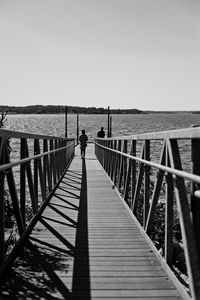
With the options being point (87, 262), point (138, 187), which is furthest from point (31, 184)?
point (87, 262)

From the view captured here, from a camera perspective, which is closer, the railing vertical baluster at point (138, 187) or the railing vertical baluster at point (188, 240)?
the railing vertical baluster at point (188, 240)

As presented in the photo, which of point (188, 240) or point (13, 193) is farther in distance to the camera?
point (13, 193)

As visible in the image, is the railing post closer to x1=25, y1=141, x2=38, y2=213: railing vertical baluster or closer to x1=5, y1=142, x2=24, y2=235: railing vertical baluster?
x1=5, y1=142, x2=24, y2=235: railing vertical baluster

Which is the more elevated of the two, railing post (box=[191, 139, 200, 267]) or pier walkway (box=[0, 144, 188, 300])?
railing post (box=[191, 139, 200, 267])

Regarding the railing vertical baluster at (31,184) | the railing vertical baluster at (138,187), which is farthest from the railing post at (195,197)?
the railing vertical baluster at (31,184)

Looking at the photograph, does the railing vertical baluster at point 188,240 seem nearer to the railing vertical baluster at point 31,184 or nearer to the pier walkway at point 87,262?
the pier walkway at point 87,262

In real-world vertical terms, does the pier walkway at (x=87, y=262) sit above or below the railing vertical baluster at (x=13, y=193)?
below

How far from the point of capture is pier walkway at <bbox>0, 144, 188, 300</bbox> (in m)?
3.27

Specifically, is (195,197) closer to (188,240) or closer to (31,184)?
(188,240)

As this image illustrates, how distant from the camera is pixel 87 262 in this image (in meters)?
4.05

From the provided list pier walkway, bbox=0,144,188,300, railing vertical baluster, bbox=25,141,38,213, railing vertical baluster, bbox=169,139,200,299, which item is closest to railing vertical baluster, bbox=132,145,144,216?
pier walkway, bbox=0,144,188,300

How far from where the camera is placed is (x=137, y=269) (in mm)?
3842

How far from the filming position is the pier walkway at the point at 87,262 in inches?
129

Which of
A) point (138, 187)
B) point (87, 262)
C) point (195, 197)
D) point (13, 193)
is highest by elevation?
point (195, 197)
